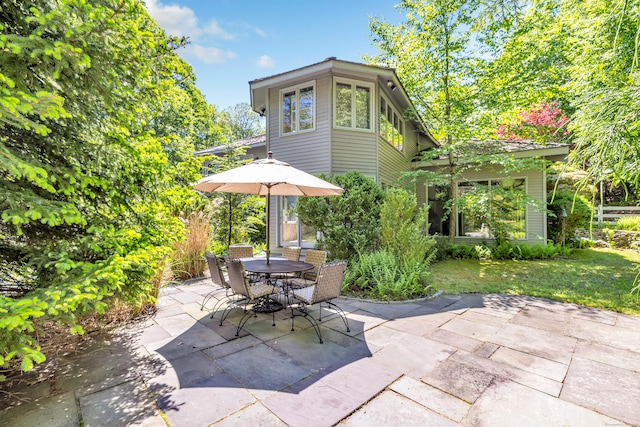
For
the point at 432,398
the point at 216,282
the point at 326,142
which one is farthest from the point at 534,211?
the point at 216,282

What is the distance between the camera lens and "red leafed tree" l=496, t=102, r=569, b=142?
13.2 m

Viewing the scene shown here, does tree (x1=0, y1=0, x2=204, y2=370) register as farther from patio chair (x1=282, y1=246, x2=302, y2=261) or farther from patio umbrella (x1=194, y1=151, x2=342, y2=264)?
patio chair (x1=282, y1=246, x2=302, y2=261)

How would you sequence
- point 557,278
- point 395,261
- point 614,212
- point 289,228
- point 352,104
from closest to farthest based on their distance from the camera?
point 395,261
point 557,278
point 352,104
point 289,228
point 614,212

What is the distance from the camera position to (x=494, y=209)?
10312 mm

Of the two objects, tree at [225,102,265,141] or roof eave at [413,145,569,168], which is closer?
roof eave at [413,145,569,168]

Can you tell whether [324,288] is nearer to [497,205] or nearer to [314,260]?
[314,260]

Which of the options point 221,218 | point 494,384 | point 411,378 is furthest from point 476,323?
point 221,218

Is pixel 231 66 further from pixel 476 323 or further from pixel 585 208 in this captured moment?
pixel 585 208

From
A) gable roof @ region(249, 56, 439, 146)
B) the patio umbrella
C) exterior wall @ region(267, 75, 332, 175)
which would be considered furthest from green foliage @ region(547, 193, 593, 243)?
the patio umbrella

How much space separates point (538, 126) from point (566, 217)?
15.3 ft

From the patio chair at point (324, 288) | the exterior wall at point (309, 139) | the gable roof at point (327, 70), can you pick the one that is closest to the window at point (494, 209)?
the gable roof at point (327, 70)

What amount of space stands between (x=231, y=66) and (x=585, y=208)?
15.7m

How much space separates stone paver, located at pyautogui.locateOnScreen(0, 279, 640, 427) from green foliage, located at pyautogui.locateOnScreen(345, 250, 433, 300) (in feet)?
3.58

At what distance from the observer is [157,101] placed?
A: 3.12 m
